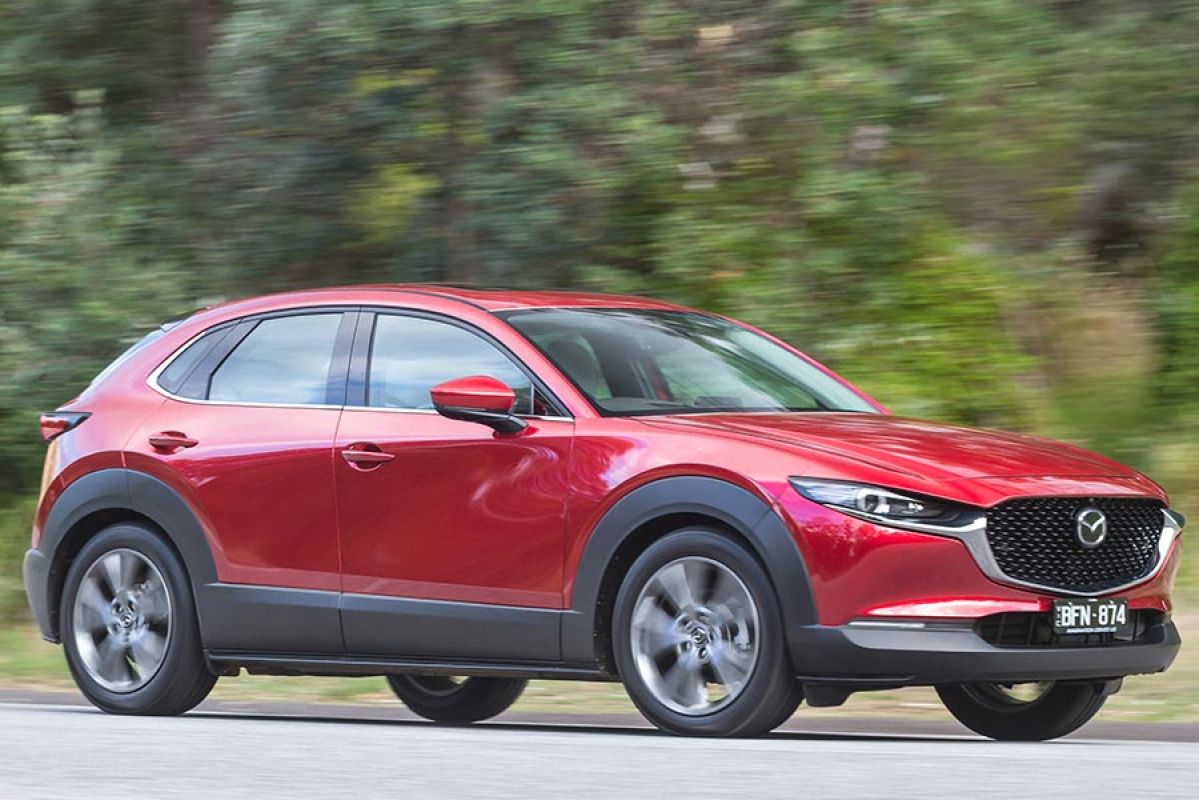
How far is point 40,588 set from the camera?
29.8ft

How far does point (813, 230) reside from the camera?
14.5 meters

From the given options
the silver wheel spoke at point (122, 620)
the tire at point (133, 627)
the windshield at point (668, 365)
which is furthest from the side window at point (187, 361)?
the windshield at point (668, 365)

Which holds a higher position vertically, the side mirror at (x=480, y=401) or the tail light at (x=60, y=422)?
the side mirror at (x=480, y=401)

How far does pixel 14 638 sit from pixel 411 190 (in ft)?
14.1

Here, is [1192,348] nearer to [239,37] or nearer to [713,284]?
[713,284]

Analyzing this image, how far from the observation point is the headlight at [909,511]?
6.82 meters

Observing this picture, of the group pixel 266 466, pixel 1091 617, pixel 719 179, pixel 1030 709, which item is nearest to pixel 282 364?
pixel 266 466

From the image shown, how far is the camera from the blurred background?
14133 millimetres

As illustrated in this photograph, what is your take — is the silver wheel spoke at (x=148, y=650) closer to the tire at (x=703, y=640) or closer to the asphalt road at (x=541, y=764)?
the asphalt road at (x=541, y=764)

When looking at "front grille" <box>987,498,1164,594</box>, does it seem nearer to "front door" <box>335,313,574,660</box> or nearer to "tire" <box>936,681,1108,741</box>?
"tire" <box>936,681,1108,741</box>

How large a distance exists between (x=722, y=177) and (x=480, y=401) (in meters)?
7.66

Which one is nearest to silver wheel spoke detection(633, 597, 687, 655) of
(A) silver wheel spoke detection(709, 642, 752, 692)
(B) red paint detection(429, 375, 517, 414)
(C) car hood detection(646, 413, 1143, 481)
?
(A) silver wheel spoke detection(709, 642, 752, 692)

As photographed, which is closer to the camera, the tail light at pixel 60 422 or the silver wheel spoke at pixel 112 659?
the silver wheel spoke at pixel 112 659

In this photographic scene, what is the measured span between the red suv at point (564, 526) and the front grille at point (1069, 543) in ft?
0.04
